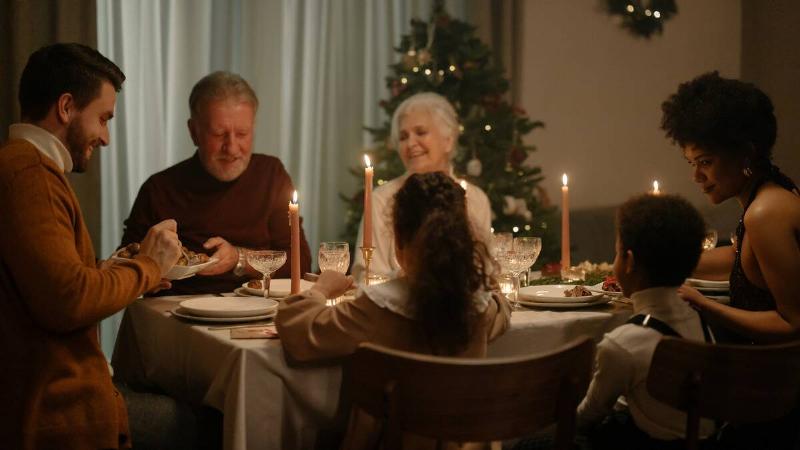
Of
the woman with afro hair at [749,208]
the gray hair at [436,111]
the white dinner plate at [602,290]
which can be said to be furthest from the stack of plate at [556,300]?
the gray hair at [436,111]

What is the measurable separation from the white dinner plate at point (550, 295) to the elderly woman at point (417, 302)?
52cm

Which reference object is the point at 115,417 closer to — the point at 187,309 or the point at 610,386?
the point at 187,309

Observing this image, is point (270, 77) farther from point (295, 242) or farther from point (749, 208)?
point (749, 208)

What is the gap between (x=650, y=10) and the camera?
19.9 feet

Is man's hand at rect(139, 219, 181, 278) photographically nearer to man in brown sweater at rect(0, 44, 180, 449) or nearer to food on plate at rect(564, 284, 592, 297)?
man in brown sweater at rect(0, 44, 180, 449)

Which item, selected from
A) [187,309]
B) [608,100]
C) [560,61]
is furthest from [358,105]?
[187,309]

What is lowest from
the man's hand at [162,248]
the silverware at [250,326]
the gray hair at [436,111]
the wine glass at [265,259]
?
the silverware at [250,326]

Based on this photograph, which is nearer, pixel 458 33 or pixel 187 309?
pixel 187 309

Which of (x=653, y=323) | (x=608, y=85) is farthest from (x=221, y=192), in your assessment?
(x=608, y=85)

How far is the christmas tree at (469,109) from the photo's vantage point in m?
4.75

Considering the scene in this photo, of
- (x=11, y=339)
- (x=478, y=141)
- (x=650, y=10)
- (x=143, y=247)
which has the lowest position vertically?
(x=11, y=339)

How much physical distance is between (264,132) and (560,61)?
2.34 metres

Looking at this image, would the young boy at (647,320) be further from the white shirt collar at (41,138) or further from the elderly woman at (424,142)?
the elderly woman at (424,142)

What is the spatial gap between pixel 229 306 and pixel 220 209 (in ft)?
3.94
